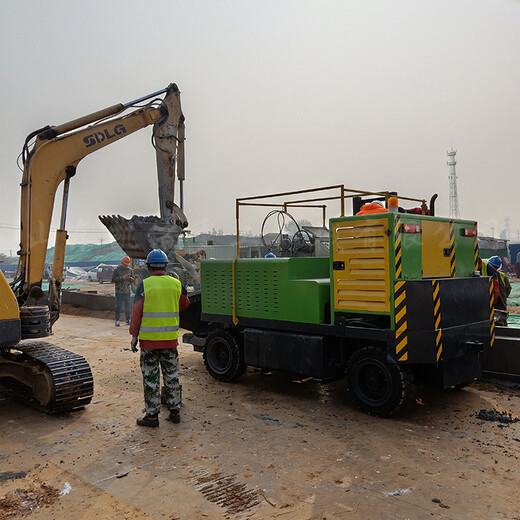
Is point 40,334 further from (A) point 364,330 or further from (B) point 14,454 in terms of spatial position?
(A) point 364,330

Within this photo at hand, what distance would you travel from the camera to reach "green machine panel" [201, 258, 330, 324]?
6543 mm

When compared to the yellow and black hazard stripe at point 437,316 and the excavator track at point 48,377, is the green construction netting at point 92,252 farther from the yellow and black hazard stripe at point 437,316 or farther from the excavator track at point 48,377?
the yellow and black hazard stripe at point 437,316

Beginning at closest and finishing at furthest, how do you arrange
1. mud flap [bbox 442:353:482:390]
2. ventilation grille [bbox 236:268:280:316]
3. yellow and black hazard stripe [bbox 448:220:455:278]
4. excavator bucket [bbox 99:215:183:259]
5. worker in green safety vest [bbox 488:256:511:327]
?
mud flap [bbox 442:353:482:390] < yellow and black hazard stripe [bbox 448:220:455:278] < ventilation grille [bbox 236:268:280:316] < worker in green safety vest [bbox 488:256:511:327] < excavator bucket [bbox 99:215:183:259]

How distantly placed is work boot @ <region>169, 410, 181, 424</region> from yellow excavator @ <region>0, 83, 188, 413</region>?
1207mm

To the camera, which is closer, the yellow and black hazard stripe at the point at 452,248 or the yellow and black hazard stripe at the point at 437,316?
the yellow and black hazard stripe at the point at 437,316

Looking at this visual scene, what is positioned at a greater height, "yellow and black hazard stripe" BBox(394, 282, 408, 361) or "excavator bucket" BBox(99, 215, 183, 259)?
"excavator bucket" BBox(99, 215, 183, 259)

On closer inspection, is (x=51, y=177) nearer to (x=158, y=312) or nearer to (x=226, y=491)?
(x=158, y=312)

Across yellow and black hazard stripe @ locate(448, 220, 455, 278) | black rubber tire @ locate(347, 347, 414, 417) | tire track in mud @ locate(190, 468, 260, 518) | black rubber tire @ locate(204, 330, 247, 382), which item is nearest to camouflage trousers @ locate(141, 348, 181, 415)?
tire track in mud @ locate(190, 468, 260, 518)

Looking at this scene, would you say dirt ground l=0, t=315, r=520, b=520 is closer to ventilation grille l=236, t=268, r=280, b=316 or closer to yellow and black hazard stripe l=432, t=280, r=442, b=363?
yellow and black hazard stripe l=432, t=280, r=442, b=363

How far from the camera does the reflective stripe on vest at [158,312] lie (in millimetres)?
5688

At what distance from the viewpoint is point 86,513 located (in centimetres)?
377

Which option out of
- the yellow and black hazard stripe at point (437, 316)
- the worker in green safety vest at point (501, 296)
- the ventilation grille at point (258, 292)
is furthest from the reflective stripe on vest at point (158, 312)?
the worker in green safety vest at point (501, 296)

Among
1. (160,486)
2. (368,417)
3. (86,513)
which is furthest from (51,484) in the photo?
(368,417)

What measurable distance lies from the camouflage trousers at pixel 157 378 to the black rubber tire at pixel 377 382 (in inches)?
82.5
